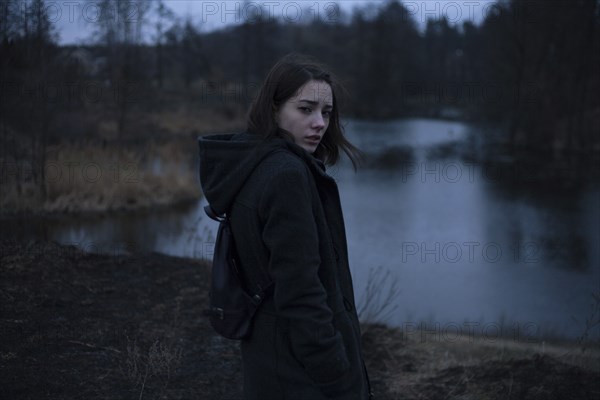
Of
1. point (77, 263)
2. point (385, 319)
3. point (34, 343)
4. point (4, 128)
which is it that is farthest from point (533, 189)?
point (34, 343)

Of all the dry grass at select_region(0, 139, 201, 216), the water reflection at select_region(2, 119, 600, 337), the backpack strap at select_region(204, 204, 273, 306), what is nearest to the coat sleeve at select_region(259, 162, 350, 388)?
the backpack strap at select_region(204, 204, 273, 306)

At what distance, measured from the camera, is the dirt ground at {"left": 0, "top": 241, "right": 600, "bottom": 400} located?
373 cm

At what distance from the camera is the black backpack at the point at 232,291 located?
2.08 meters

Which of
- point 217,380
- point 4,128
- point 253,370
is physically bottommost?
point 217,380

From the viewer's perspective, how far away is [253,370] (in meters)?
2.12

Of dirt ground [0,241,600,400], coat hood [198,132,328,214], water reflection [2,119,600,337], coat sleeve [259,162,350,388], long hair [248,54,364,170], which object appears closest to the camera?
coat sleeve [259,162,350,388]

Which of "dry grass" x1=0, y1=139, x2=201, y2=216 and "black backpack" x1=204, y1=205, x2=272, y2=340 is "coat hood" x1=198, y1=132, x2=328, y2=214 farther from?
"dry grass" x1=0, y1=139, x2=201, y2=216

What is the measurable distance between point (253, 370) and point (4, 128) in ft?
31.0

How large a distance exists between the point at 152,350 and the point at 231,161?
2112 mm

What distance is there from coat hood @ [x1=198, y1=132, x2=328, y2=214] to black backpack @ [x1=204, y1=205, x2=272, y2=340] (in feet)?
0.37

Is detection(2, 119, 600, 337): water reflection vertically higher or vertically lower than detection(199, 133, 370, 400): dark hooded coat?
lower

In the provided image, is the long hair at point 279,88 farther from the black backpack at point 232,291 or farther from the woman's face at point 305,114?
the black backpack at point 232,291

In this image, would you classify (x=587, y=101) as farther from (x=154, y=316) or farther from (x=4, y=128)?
(x=154, y=316)

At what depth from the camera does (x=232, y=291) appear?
2.11 m
